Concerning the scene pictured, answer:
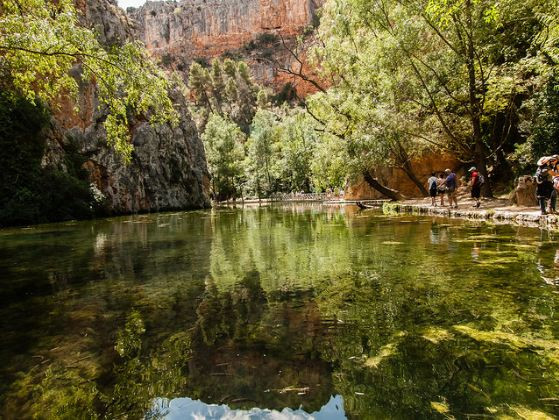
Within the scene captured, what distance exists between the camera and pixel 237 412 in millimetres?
2479

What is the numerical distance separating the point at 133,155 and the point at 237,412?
37.7 m

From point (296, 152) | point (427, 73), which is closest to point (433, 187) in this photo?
point (427, 73)

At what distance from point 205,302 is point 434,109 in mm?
17769

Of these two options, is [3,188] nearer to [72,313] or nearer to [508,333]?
[72,313]

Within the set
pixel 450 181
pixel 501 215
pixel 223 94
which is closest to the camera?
pixel 501 215

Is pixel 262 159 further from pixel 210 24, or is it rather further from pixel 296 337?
pixel 210 24

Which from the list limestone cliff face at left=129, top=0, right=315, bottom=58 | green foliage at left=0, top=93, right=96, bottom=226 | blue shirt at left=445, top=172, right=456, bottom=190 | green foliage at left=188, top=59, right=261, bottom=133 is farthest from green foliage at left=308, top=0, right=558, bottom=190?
limestone cliff face at left=129, top=0, right=315, bottom=58

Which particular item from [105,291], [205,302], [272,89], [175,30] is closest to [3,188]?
[105,291]

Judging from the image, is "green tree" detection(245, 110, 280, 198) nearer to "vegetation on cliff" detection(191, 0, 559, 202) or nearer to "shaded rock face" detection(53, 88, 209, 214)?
"shaded rock face" detection(53, 88, 209, 214)

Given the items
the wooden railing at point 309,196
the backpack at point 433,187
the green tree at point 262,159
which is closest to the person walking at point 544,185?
the backpack at point 433,187

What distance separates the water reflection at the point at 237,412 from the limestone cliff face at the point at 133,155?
29320 mm

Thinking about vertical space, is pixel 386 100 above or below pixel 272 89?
below

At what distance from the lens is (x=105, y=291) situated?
5.68 m

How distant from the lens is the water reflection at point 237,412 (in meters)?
2.41
